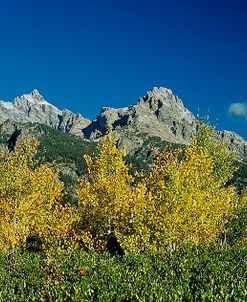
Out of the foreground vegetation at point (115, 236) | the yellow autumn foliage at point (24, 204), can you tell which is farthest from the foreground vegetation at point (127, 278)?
the yellow autumn foliage at point (24, 204)

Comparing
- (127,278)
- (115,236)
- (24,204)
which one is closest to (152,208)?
(115,236)

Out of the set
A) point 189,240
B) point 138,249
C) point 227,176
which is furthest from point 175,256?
point 227,176

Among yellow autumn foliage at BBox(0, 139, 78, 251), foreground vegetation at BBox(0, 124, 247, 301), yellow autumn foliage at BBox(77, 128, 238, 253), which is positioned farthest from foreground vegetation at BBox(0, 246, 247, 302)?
yellow autumn foliage at BBox(0, 139, 78, 251)

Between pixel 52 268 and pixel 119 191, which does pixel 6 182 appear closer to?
pixel 119 191

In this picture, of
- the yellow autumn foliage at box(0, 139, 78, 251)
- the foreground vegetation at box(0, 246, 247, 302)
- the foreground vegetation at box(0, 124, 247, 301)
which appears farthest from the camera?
the yellow autumn foliage at box(0, 139, 78, 251)

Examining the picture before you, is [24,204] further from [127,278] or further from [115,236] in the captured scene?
[127,278]

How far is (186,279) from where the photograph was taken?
2328 cm

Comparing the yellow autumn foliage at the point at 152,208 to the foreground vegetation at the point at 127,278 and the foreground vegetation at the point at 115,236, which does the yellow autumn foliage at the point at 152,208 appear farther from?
the foreground vegetation at the point at 127,278

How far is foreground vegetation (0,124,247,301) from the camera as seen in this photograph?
23.2m

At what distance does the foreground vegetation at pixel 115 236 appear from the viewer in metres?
23.2

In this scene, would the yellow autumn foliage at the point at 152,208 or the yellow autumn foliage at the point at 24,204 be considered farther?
the yellow autumn foliage at the point at 24,204

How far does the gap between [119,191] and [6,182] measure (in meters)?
16.1

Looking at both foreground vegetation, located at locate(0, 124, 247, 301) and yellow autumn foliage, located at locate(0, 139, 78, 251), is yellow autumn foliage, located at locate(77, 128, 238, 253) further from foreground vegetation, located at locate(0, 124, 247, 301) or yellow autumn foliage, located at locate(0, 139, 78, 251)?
yellow autumn foliage, located at locate(0, 139, 78, 251)

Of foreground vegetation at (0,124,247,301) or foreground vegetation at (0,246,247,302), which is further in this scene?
foreground vegetation at (0,124,247,301)
